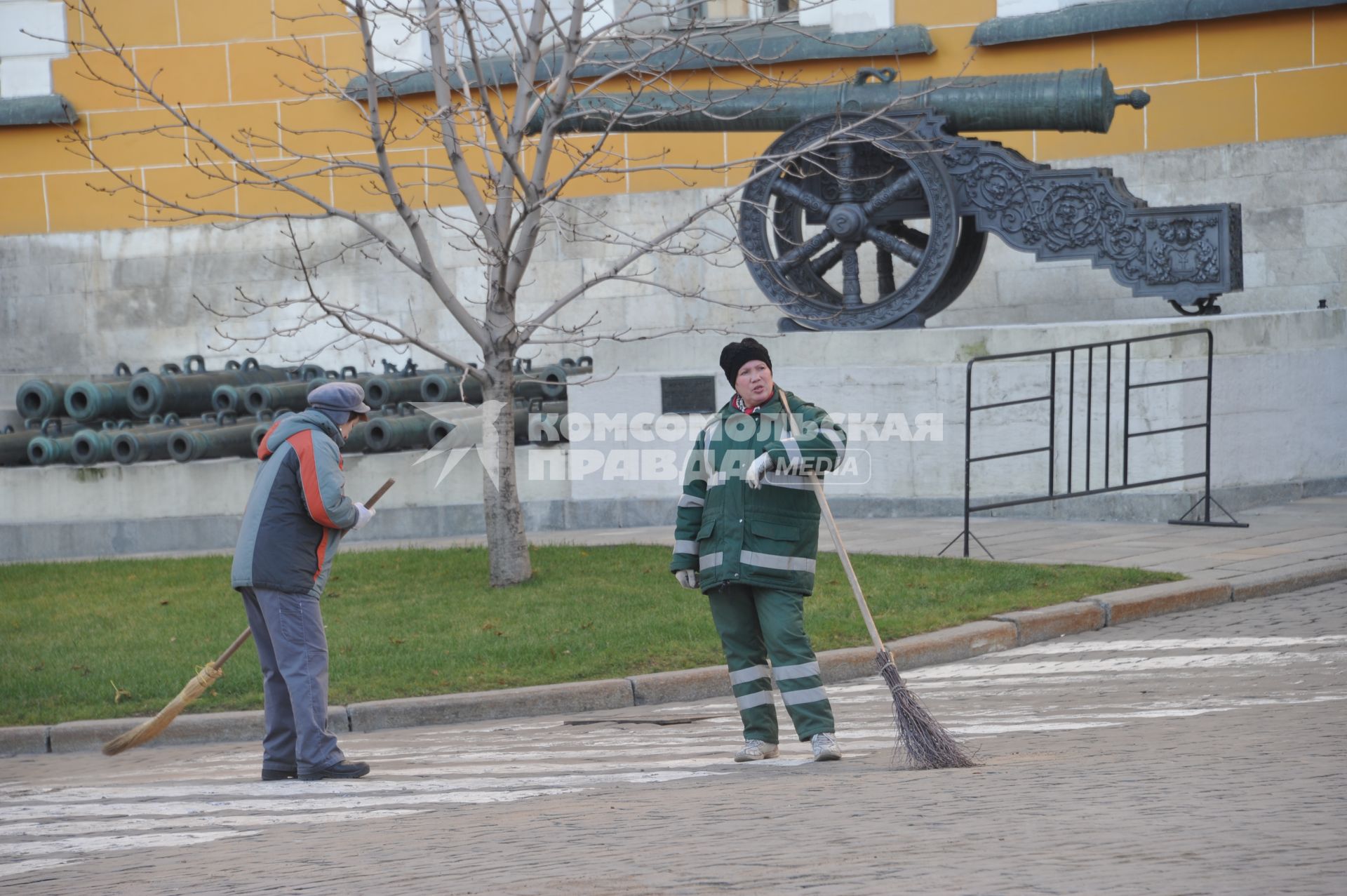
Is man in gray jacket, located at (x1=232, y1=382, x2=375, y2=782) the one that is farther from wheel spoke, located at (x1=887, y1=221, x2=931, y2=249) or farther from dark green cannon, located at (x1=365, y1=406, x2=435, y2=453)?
wheel spoke, located at (x1=887, y1=221, x2=931, y2=249)

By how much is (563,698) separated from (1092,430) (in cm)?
621

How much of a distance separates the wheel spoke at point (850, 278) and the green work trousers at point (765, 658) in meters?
7.35

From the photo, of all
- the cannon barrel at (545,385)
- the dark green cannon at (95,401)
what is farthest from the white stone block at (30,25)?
the cannon barrel at (545,385)

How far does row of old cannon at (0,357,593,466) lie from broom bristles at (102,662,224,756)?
653 cm

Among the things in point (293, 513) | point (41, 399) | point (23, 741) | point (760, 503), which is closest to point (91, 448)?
point (41, 399)

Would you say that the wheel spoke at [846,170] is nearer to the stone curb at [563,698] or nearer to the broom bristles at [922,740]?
the stone curb at [563,698]

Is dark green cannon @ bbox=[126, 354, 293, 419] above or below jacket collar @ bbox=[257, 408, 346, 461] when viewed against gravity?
below

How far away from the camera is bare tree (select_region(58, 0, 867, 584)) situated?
10.5 metres

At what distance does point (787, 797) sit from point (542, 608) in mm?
5043

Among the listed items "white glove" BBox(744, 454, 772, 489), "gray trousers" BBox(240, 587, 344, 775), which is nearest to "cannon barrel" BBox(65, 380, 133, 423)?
"gray trousers" BBox(240, 587, 344, 775)

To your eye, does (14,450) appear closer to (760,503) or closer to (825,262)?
(825,262)

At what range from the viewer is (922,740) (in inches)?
234

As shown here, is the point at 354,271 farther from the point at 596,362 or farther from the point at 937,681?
the point at 937,681

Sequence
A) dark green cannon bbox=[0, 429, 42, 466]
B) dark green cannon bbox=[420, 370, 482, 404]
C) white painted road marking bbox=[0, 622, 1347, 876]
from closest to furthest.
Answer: white painted road marking bbox=[0, 622, 1347, 876] < dark green cannon bbox=[0, 429, 42, 466] < dark green cannon bbox=[420, 370, 482, 404]
